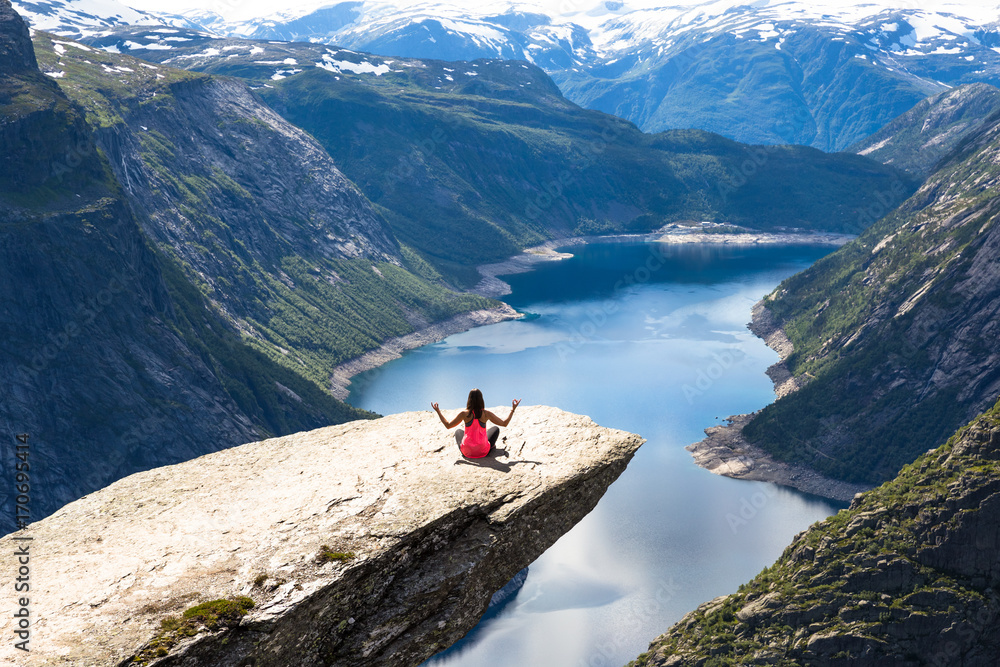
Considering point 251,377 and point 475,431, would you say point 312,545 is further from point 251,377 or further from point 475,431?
point 251,377

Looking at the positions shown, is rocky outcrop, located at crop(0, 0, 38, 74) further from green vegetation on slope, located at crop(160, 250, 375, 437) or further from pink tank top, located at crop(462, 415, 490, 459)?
pink tank top, located at crop(462, 415, 490, 459)

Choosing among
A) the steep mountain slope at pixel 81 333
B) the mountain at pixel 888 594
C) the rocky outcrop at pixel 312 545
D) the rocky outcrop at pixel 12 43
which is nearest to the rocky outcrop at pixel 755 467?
the mountain at pixel 888 594

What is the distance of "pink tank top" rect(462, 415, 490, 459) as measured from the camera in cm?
2831

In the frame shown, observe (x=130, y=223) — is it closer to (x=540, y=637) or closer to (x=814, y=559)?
(x=540, y=637)

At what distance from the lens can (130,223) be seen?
138 metres

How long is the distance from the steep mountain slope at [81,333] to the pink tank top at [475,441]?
97.3 meters

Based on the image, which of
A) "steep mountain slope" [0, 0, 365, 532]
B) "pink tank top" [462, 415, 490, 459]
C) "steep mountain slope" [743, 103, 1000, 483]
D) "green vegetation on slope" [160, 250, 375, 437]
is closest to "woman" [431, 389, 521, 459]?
"pink tank top" [462, 415, 490, 459]

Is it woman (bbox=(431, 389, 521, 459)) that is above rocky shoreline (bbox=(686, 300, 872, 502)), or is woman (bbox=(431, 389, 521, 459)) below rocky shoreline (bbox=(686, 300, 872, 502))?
above

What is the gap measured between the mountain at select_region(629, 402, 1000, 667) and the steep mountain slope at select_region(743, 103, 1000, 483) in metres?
67.7

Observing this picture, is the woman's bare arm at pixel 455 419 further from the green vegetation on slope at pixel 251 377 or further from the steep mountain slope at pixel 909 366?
the steep mountain slope at pixel 909 366

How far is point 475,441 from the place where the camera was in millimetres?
28328

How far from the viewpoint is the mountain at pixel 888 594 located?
66.9m

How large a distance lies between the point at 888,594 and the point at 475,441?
5760 centimetres

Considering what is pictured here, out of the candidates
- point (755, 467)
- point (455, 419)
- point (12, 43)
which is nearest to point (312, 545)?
point (455, 419)
